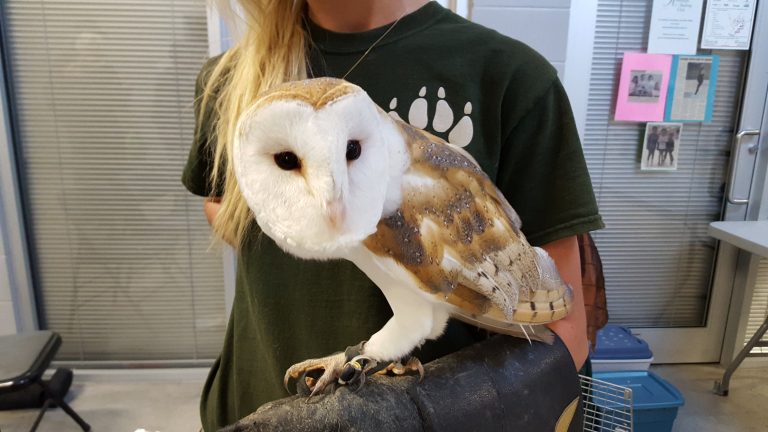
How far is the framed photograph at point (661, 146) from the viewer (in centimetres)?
192

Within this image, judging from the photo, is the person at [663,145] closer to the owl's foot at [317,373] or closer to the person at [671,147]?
the person at [671,147]

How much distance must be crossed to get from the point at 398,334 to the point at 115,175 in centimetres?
167

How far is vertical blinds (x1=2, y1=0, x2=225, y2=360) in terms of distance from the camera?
170cm

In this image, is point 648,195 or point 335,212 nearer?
point 335,212

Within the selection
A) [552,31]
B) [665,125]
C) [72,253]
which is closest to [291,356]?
[552,31]

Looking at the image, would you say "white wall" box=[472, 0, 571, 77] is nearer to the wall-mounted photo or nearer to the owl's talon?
the wall-mounted photo

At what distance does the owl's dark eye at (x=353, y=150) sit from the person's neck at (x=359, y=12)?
0.33 m

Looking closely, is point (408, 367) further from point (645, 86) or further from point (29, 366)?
point (645, 86)

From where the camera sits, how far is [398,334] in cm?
45

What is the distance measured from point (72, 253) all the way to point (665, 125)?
2207mm

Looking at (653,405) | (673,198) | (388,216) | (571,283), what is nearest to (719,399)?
(653,405)

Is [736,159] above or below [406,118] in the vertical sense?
below

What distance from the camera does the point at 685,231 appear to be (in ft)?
6.75

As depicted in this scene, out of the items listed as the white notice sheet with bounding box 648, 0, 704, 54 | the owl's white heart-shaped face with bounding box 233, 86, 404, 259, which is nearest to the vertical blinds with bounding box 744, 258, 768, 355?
the white notice sheet with bounding box 648, 0, 704, 54
